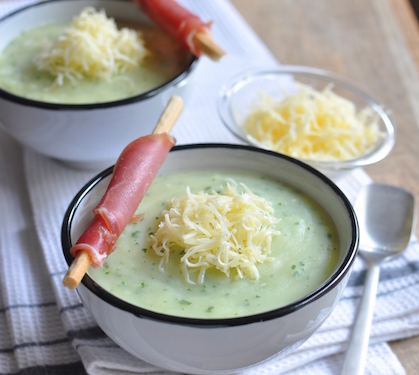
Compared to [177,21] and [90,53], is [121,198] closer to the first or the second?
[90,53]

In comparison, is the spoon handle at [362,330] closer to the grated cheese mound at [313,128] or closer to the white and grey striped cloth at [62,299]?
the white and grey striped cloth at [62,299]

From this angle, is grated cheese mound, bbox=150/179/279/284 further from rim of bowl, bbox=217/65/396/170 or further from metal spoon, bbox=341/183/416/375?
rim of bowl, bbox=217/65/396/170

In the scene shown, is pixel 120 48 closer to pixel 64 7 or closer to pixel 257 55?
pixel 64 7

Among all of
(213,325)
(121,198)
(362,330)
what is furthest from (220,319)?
(362,330)

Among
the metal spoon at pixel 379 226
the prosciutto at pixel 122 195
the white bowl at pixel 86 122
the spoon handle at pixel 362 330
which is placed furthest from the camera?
the white bowl at pixel 86 122

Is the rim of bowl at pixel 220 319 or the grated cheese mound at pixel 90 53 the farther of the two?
the grated cheese mound at pixel 90 53

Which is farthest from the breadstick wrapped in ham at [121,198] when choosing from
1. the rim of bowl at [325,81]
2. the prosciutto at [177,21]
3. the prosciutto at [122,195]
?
the prosciutto at [177,21]

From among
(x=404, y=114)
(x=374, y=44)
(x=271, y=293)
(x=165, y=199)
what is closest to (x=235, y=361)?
(x=271, y=293)
